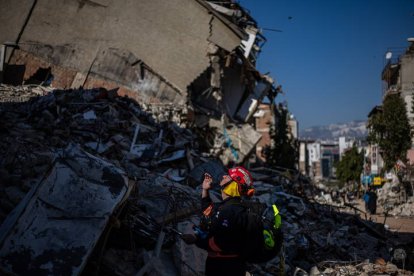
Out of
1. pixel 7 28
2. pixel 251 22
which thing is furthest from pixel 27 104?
pixel 251 22

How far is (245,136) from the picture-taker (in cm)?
1492

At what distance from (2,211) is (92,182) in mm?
1190

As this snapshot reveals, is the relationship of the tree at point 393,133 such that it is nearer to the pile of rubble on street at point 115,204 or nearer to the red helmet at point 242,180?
the pile of rubble on street at point 115,204

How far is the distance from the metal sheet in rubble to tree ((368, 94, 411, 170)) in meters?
24.3

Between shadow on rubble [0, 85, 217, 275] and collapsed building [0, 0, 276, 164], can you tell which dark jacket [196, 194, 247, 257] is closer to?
shadow on rubble [0, 85, 217, 275]

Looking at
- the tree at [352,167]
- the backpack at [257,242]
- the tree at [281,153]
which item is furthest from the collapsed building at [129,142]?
the tree at [352,167]

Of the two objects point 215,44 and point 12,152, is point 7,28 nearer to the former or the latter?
point 215,44

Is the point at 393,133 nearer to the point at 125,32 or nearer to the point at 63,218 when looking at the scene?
the point at 125,32

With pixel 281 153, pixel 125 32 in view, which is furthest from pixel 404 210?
pixel 125 32

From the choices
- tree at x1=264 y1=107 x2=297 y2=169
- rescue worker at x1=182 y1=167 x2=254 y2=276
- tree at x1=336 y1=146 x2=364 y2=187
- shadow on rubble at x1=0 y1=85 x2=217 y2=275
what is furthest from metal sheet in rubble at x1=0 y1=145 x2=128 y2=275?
tree at x1=336 y1=146 x2=364 y2=187

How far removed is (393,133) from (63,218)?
25237 mm

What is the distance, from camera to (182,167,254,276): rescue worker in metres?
3.17

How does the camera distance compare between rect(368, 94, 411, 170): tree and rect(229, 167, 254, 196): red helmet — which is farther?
rect(368, 94, 411, 170): tree

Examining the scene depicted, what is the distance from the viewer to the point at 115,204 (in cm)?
355
